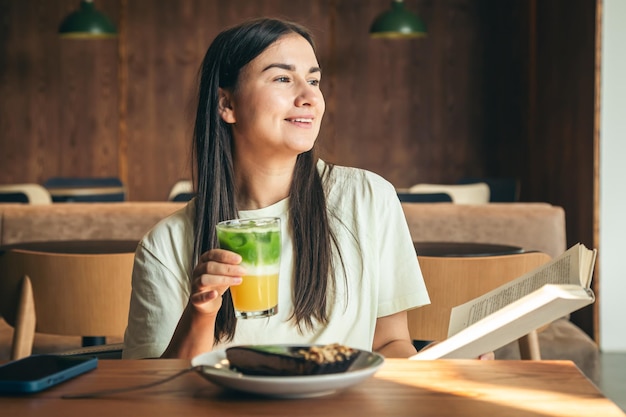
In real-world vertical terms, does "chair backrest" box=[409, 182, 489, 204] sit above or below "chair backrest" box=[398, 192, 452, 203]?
below

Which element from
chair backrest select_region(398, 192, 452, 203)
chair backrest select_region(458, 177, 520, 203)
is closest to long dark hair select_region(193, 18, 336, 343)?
chair backrest select_region(398, 192, 452, 203)

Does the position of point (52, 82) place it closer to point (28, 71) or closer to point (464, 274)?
point (28, 71)

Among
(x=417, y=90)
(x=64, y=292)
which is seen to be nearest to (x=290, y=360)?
(x=64, y=292)

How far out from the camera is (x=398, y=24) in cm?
701

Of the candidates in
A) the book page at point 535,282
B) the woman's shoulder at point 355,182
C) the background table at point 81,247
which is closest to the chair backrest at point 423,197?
the background table at point 81,247

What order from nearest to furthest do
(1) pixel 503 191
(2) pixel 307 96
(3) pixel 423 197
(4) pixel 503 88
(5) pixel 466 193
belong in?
(2) pixel 307 96 → (3) pixel 423 197 → (5) pixel 466 193 → (1) pixel 503 191 → (4) pixel 503 88

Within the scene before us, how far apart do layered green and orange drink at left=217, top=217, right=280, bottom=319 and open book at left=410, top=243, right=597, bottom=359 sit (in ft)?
0.76

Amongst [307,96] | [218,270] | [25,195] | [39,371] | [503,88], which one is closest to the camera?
[39,371]

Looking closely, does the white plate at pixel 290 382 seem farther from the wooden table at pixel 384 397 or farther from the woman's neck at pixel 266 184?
the woman's neck at pixel 266 184

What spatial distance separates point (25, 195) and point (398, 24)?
3.09 m

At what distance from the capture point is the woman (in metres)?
1.60

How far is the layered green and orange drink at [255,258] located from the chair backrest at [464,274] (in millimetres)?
1344

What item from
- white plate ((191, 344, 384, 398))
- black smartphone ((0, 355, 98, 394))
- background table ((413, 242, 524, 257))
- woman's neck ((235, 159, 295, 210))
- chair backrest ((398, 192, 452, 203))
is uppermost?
woman's neck ((235, 159, 295, 210))

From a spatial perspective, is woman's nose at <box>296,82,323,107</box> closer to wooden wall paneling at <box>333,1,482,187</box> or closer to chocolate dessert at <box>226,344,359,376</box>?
chocolate dessert at <box>226,344,359,376</box>
